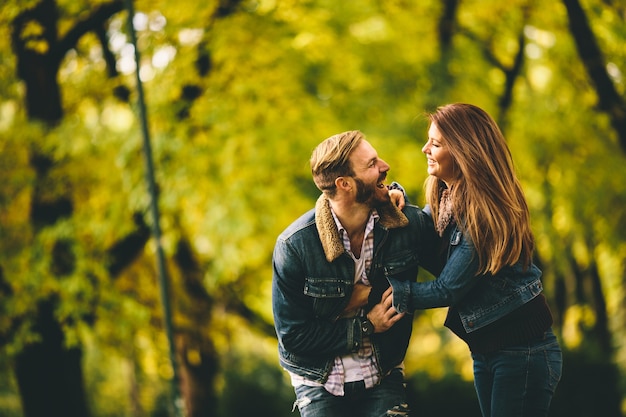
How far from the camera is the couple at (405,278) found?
124 inches

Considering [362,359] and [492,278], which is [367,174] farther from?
[362,359]

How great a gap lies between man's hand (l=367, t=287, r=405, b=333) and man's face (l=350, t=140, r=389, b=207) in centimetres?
43

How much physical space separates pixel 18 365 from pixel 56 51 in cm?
422

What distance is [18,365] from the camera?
10.1m

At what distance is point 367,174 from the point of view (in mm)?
3346

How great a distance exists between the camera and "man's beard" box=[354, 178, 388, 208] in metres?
3.35

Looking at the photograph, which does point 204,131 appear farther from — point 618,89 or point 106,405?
point 106,405

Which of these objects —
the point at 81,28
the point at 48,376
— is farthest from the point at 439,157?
the point at 48,376

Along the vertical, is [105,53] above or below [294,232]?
below

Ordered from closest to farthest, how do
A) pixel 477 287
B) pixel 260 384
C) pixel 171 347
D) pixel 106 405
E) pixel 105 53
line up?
pixel 477 287 → pixel 171 347 → pixel 105 53 → pixel 260 384 → pixel 106 405

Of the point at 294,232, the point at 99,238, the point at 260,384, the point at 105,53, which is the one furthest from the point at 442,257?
the point at 260,384

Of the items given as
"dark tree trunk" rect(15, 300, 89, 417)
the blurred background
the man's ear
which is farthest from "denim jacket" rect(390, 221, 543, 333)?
"dark tree trunk" rect(15, 300, 89, 417)

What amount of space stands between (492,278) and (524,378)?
43cm

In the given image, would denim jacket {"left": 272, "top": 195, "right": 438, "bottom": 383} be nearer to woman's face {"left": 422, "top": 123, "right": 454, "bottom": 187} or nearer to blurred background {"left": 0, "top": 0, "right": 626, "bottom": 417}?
woman's face {"left": 422, "top": 123, "right": 454, "bottom": 187}
